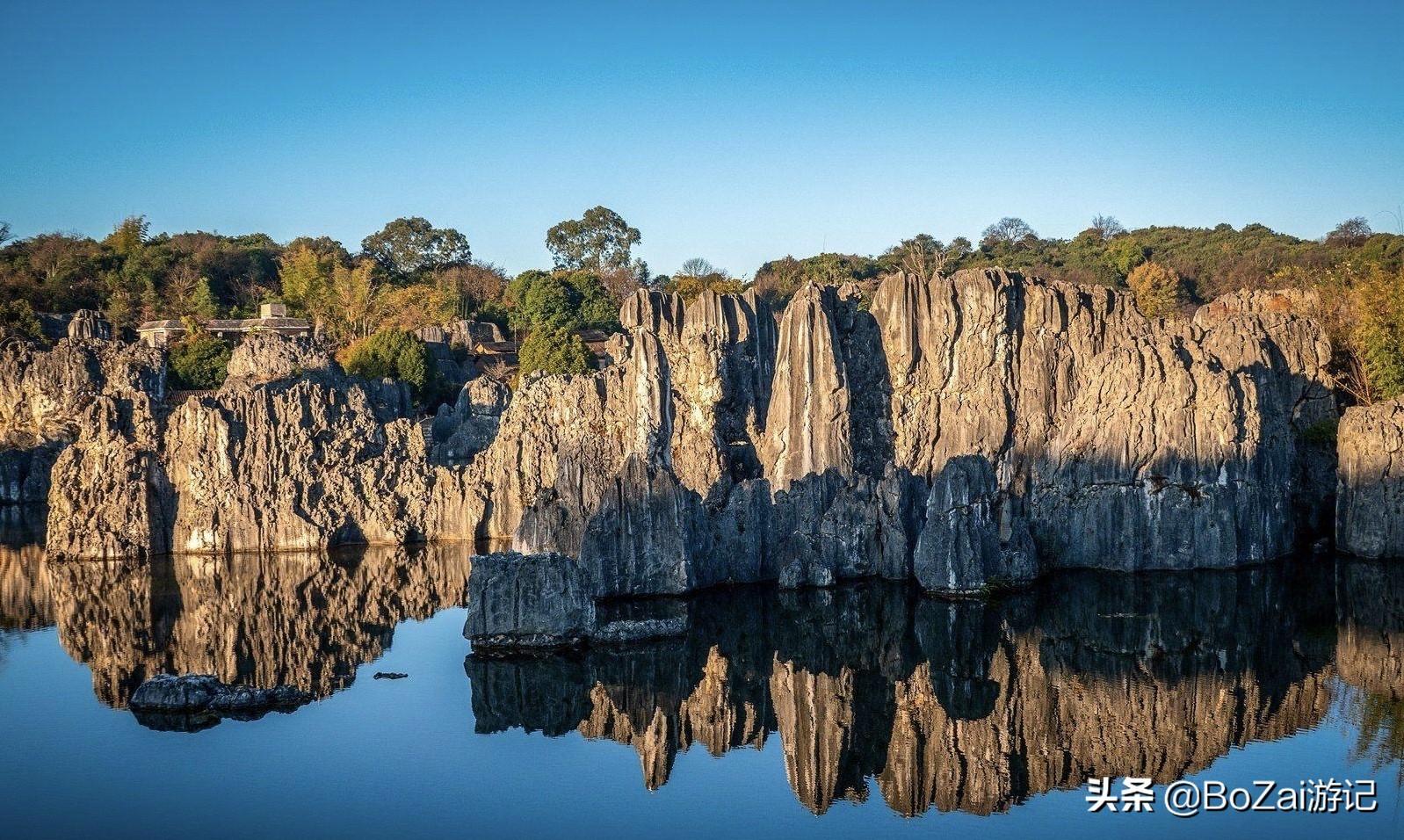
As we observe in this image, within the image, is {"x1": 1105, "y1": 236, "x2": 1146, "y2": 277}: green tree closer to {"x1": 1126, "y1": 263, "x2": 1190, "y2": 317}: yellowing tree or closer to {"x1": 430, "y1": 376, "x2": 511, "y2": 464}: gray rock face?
{"x1": 1126, "y1": 263, "x2": 1190, "y2": 317}: yellowing tree

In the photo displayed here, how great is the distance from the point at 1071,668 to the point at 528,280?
61779 mm

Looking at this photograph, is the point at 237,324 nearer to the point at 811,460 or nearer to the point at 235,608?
the point at 235,608

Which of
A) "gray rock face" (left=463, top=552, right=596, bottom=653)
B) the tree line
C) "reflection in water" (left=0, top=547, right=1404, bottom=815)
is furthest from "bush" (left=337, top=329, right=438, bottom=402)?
"gray rock face" (left=463, top=552, right=596, bottom=653)

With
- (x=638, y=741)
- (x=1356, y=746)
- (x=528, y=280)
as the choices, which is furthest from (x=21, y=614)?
(x=528, y=280)

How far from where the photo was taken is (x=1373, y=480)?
3088 centimetres

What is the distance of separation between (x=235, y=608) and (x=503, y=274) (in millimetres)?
75237

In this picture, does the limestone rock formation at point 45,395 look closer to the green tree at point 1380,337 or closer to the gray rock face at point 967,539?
the gray rock face at point 967,539

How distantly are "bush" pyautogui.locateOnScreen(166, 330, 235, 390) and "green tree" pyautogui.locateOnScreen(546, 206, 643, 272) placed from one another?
150ft

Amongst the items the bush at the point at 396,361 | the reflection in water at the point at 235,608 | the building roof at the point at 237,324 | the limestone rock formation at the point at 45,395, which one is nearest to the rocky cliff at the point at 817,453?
the reflection in water at the point at 235,608

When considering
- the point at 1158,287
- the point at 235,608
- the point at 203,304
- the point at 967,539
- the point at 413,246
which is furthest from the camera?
the point at 413,246

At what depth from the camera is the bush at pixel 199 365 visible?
5603 cm

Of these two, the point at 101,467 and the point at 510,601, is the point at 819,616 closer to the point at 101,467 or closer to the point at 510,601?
the point at 510,601

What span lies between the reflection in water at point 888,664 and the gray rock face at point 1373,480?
115 cm

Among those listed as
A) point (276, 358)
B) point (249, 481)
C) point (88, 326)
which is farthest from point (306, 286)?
point (249, 481)
